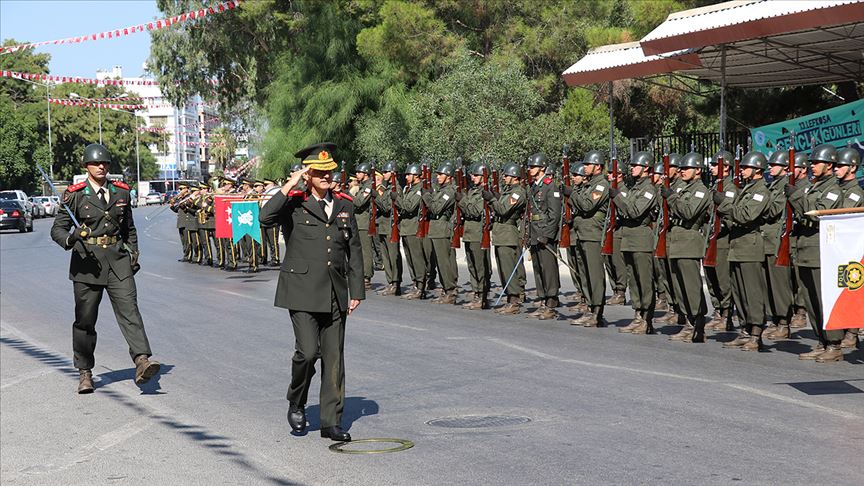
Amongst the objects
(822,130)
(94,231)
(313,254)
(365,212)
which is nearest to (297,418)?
(313,254)

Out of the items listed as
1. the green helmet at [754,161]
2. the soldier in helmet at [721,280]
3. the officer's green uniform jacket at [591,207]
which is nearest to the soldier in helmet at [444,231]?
the officer's green uniform jacket at [591,207]

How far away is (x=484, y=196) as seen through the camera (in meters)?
15.2

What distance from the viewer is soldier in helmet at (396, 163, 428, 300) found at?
17.3 meters

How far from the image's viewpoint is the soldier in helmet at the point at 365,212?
19.0 metres

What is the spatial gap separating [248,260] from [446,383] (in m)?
15.6

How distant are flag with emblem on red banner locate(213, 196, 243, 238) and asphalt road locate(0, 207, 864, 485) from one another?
9.92 metres

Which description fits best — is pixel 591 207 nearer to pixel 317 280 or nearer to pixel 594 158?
pixel 594 158

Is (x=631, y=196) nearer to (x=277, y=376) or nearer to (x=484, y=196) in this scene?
(x=484, y=196)

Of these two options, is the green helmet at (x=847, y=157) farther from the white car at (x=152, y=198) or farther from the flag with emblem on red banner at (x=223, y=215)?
the white car at (x=152, y=198)

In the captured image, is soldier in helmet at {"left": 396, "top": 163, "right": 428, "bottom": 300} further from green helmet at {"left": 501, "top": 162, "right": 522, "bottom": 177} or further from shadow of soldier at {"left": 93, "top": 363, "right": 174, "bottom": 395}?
shadow of soldier at {"left": 93, "top": 363, "right": 174, "bottom": 395}

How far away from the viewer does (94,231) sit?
9.83 meters

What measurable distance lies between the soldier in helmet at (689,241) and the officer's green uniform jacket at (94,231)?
5.66 meters

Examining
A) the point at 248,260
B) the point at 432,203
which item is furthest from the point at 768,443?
the point at 248,260

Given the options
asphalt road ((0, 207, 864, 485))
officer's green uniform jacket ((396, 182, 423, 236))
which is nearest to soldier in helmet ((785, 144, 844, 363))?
asphalt road ((0, 207, 864, 485))
